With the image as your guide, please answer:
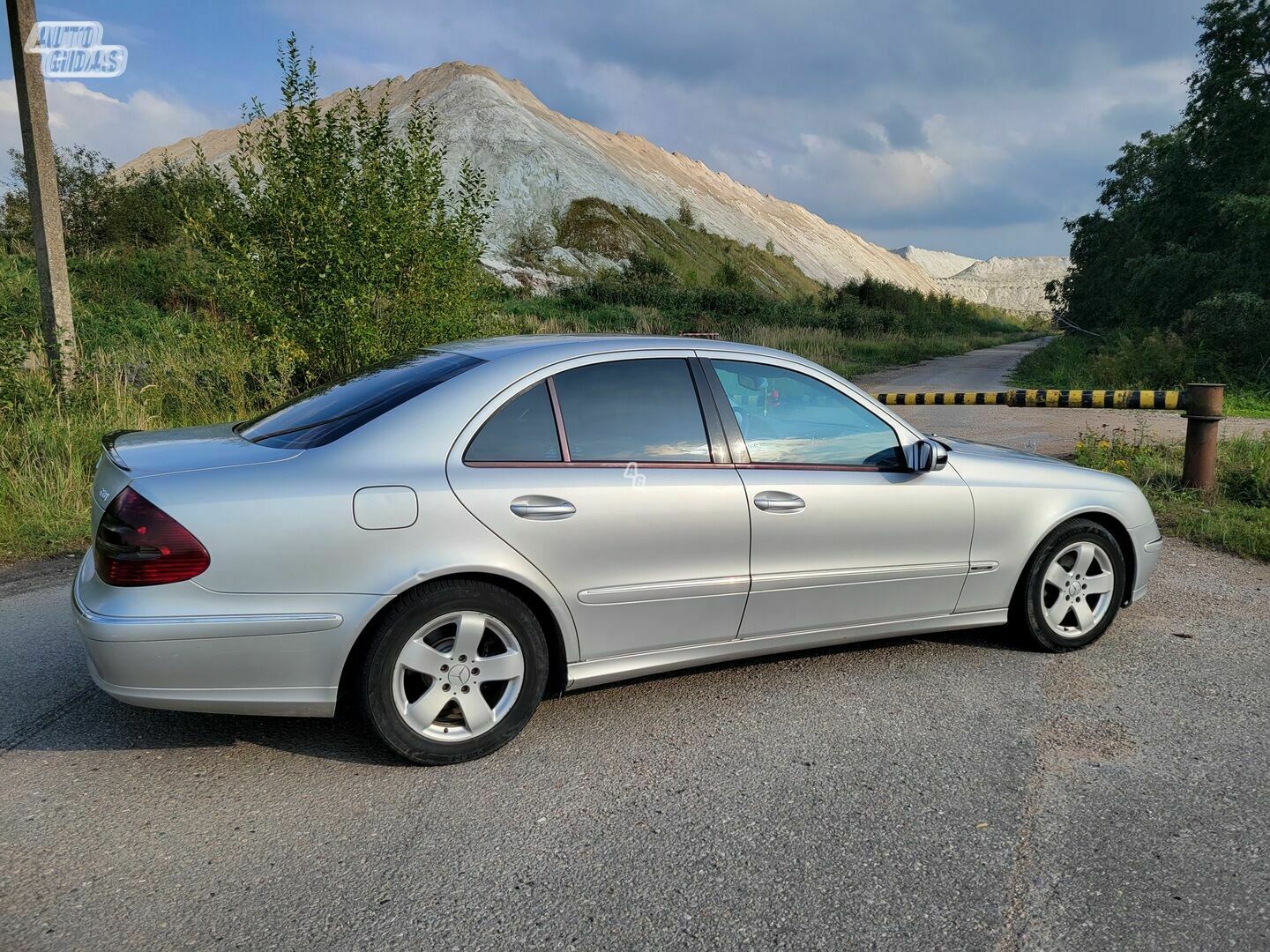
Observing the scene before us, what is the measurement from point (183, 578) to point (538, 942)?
1602mm

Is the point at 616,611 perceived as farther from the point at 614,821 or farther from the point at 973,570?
the point at 973,570

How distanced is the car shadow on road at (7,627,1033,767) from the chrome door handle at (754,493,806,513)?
120cm

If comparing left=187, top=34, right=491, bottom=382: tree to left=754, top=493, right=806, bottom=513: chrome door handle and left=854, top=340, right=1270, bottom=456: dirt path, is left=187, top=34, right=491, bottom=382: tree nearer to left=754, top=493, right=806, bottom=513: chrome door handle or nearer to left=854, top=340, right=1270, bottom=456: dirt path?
left=854, top=340, right=1270, bottom=456: dirt path

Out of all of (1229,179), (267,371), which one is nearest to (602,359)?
(267,371)

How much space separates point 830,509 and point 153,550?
2.54 metres

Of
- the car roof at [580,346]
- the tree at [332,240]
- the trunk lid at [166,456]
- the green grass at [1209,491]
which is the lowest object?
the green grass at [1209,491]

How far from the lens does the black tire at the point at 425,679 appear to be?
10.5 feet

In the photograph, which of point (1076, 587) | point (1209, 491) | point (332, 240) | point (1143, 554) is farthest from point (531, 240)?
point (1076, 587)

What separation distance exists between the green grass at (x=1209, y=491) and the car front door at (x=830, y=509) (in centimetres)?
367

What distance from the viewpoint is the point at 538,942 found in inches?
95.0

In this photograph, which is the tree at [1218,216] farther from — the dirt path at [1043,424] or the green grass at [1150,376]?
the dirt path at [1043,424]

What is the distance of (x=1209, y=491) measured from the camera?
25.5 feet

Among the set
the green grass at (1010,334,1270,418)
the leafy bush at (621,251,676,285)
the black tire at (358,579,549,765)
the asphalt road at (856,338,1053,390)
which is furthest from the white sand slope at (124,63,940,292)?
the black tire at (358,579,549,765)

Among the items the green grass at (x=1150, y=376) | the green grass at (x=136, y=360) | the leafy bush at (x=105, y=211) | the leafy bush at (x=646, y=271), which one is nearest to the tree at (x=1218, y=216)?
the green grass at (x=1150, y=376)
